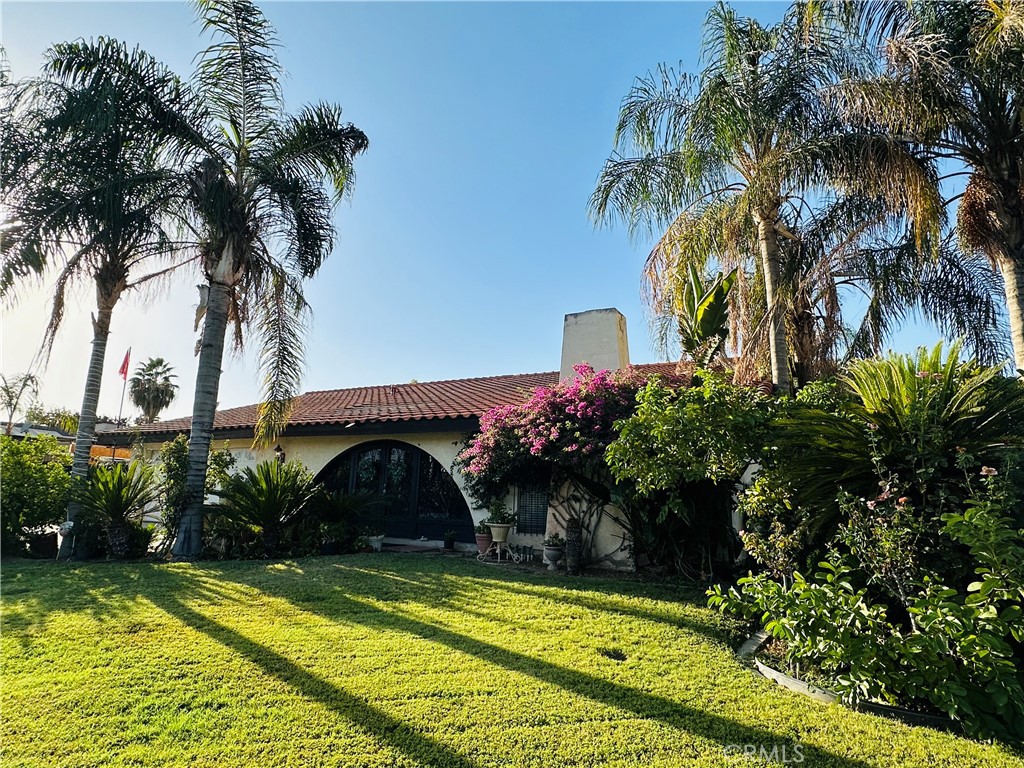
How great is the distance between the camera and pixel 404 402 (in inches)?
647

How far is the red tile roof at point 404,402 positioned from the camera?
44.8ft

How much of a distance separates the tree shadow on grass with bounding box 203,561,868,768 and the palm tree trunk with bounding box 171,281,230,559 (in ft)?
17.4

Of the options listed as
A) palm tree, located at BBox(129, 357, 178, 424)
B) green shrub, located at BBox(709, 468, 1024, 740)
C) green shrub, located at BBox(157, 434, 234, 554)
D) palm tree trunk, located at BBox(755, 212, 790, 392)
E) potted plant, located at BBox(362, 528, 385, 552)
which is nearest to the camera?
green shrub, located at BBox(709, 468, 1024, 740)

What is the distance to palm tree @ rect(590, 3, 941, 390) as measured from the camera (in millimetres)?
8617

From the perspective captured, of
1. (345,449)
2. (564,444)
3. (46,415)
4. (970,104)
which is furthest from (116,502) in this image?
(46,415)

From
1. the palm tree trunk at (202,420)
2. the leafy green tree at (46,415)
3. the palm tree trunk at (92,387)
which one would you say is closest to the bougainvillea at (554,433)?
the palm tree trunk at (202,420)

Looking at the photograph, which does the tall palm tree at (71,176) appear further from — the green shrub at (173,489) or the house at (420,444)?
the house at (420,444)

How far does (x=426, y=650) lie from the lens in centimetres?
543

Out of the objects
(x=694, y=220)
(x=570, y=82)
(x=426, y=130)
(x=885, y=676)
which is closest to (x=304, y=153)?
(x=426, y=130)

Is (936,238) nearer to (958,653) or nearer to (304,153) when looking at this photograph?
(958,653)

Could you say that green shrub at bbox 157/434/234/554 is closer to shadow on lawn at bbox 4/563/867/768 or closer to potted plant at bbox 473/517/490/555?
shadow on lawn at bbox 4/563/867/768

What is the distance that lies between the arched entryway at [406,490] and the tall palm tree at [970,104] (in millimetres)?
11321

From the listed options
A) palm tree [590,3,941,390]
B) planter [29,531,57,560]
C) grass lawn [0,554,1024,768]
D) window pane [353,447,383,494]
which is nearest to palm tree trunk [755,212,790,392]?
palm tree [590,3,941,390]

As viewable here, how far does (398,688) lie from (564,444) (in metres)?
6.08
